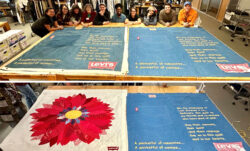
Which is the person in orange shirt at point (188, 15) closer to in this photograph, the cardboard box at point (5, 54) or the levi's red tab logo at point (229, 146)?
the levi's red tab logo at point (229, 146)

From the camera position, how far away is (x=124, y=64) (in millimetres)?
1580

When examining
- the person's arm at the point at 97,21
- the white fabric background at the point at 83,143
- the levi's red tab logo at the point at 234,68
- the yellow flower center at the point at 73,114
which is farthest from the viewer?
the person's arm at the point at 97,21

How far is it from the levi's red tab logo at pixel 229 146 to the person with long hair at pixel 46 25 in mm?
2682

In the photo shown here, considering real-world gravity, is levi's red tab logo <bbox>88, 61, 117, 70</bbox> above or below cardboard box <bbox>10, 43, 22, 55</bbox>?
above

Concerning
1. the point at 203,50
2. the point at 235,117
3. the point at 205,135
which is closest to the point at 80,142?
the point at 205,135

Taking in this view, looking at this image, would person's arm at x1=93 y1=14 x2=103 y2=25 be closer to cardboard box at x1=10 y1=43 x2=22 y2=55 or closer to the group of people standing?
the group of people standing

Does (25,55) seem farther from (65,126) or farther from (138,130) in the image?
(138,130)

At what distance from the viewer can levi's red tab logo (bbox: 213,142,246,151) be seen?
0.91 meters

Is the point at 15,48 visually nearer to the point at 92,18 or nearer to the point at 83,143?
the point at 92,18

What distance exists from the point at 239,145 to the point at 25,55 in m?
2.17

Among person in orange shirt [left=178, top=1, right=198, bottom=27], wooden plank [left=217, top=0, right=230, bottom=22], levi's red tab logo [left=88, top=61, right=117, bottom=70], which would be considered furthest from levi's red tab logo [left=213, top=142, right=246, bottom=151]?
wooden plank [left=217, top=0, right=230, bottom=22]

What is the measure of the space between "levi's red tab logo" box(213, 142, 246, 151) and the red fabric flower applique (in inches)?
27.5

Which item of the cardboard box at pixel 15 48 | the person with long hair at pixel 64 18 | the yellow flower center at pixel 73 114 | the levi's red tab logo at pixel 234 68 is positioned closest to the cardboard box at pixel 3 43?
the cardboard box at pixel 15 48

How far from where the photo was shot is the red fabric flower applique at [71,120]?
37.9 inches
